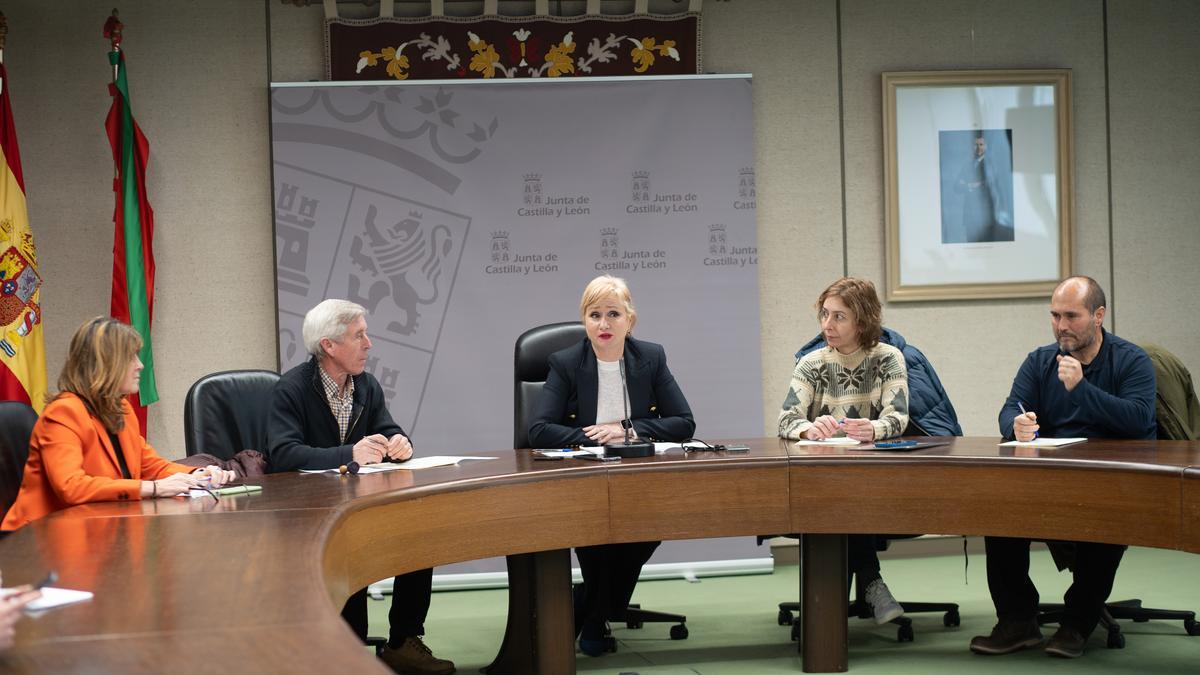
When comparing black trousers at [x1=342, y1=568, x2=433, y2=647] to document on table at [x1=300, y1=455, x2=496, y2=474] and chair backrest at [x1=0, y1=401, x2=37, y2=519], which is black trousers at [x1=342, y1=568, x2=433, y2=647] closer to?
document on table at [x1=300, y1=455, x2=496, y2=474]

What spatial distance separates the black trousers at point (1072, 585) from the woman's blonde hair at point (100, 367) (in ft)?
8.74

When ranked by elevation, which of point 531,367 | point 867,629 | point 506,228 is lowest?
point 867,629

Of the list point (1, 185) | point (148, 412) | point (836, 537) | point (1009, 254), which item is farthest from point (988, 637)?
point (1, 185)

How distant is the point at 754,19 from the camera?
216 inches

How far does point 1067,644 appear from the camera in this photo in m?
3.81

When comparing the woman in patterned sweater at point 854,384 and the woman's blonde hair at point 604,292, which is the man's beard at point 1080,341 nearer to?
the woman in patterned sweater at point 854,384

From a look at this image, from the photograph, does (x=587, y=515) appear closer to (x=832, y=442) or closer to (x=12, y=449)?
(x=832, y=442)

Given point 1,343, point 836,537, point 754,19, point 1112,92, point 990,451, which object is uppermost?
point 754,19

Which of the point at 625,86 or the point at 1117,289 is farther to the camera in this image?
the point at 1117,289

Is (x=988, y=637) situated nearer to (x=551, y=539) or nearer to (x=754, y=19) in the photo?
(x=551, y=539)

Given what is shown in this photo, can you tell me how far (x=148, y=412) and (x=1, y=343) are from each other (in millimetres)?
678

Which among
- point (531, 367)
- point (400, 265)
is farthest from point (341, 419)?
point (400, 265)

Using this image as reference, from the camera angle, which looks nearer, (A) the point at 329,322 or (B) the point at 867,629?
(A) the point at 329,322

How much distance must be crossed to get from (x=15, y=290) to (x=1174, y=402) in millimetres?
4330
